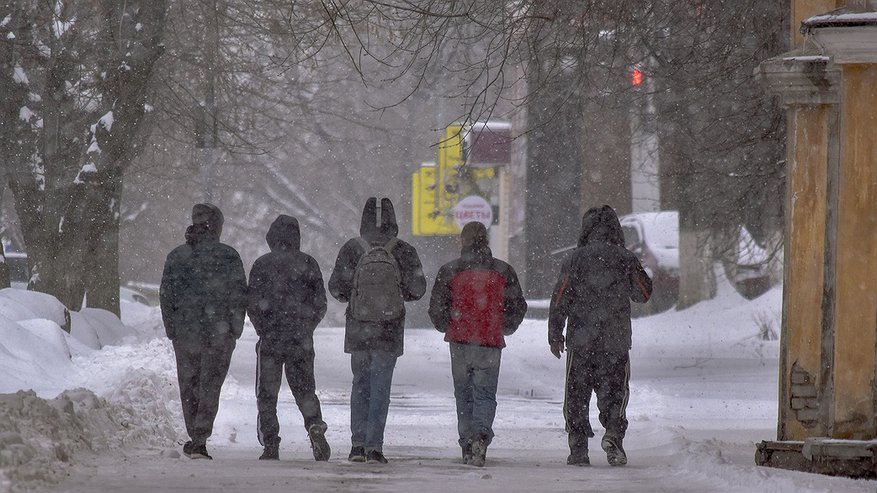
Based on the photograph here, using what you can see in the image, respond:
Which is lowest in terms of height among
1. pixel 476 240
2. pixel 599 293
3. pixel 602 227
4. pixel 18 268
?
pixel 18 268

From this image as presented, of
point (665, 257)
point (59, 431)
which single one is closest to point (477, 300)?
point (59, 431)

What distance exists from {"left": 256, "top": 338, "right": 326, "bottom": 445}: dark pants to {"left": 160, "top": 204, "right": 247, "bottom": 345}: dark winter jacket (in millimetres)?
304

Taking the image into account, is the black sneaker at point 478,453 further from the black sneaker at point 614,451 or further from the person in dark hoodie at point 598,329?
the black sneaker at point 614,451

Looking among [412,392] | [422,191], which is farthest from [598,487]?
[422,191]

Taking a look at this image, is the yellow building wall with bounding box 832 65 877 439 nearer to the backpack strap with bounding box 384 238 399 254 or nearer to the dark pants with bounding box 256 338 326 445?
the backpack strap with bounding box 384 238 399 254

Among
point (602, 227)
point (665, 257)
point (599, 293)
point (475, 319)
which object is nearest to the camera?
point (475, 319)

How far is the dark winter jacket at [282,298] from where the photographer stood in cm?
1012

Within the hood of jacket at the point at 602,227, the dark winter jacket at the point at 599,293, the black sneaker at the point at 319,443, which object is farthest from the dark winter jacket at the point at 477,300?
the black sneaker at the point at 319,443

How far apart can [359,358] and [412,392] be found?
8.73 meters

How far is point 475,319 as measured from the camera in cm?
1006

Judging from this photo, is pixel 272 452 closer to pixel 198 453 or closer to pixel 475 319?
pixel 198 453

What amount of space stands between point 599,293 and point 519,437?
3.59 metres

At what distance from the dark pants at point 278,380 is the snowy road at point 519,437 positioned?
33 cm

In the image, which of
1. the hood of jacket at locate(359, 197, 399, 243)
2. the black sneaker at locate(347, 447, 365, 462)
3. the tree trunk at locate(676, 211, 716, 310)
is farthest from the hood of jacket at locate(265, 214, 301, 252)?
the tree trunk at locate(676, 211, 716, 310)
